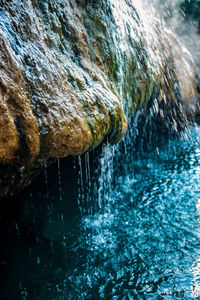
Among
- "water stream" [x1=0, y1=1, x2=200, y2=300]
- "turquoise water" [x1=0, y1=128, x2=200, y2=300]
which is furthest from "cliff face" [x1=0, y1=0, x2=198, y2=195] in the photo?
"turquoise water" [x1=0, y1=128, x2=200, y2=300]

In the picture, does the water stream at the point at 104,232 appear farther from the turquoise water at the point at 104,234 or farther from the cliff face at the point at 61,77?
the cliff face at the point at 61,77

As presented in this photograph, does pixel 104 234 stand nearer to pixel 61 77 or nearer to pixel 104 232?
pixel 104 232

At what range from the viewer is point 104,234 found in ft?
11.6

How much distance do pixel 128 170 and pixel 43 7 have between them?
434 cm

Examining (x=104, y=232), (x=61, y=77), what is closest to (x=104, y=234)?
(x=104, y=232)

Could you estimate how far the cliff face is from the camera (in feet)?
6.72

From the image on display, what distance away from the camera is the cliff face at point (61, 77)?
2.05 m

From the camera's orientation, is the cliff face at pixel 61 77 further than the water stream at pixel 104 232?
No

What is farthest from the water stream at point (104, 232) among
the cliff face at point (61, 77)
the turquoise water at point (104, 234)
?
the cliff face at point (61, 77)

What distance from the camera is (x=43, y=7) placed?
2.84 metres

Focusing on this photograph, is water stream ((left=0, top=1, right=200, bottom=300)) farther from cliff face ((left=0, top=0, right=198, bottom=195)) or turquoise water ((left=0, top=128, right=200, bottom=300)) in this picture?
cliff face ((left=0, top=0, right=198, bottom=195))

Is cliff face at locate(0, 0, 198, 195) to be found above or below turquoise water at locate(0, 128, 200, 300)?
above

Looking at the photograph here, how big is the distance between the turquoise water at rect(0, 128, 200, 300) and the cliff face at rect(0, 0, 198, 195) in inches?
48.2

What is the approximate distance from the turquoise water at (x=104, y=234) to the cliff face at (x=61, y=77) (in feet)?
4.02
